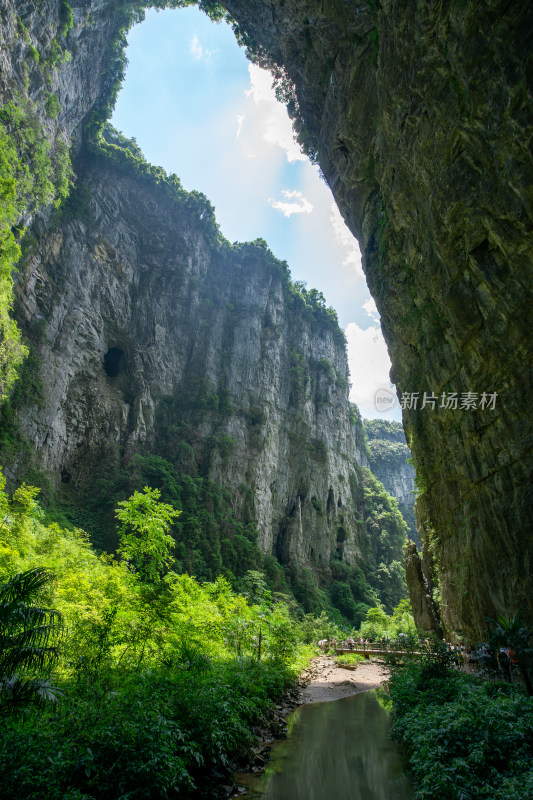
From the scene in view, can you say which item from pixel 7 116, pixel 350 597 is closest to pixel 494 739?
pixel 7 116

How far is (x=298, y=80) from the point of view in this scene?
2148cm

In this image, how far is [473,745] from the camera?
5012 mm

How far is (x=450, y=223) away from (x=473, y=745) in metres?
10.5

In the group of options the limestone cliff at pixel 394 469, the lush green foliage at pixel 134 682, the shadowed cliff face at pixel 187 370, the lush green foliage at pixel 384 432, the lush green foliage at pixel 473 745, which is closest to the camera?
the lush green foliage at pixel 134 682

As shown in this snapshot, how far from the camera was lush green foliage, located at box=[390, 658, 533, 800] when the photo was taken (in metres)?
4.40

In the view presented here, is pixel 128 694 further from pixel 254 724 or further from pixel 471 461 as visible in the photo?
pixel 471 461

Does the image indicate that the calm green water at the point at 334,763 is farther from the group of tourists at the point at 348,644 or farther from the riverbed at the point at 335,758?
the group of tourists at the point at 348,644

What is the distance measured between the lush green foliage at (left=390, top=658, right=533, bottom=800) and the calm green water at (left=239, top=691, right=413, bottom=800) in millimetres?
584

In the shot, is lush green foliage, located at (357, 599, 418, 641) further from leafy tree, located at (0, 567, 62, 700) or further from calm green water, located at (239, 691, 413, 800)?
leafy tree, located at (0, 567, 62, 700)

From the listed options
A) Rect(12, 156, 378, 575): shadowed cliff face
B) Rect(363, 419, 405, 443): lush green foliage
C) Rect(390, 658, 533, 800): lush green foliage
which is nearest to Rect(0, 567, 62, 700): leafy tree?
Rect(390, 658, 533, 800): lush green foliage

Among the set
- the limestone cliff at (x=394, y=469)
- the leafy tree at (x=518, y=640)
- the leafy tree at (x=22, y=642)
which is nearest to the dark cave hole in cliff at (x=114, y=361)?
the leafy tree at (x=22, y=642)

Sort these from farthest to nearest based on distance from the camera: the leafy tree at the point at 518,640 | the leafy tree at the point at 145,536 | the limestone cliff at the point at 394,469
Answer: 1. the limestone cliff at the point at 394,469
2. the leafy tree at the point at 145,536
3. the leafy tree at the point at 518,640

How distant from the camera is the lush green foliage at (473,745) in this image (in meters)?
4.40

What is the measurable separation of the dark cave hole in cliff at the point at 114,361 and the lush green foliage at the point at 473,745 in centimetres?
3152
